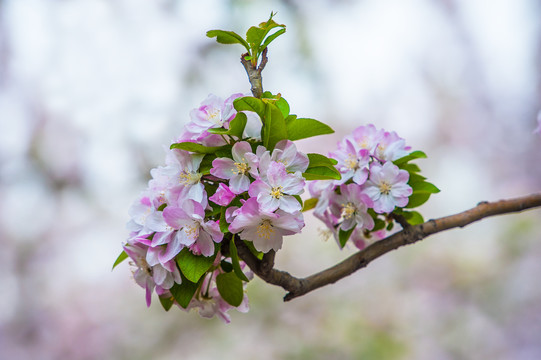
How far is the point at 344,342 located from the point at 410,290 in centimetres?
34

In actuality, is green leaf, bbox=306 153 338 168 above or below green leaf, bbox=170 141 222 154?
below

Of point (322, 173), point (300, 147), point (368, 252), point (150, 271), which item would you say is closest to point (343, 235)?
point (368, 252)

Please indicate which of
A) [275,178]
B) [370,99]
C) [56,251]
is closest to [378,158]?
[275,178]

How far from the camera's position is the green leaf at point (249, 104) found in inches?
20.8

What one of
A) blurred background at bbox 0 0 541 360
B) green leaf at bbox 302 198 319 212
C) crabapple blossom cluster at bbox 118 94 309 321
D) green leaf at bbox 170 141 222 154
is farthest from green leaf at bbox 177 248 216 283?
blurred background at bbox 0 0 541 360

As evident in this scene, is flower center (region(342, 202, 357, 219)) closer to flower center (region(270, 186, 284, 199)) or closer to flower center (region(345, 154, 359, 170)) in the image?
flower center (region(345, 154, 359, 170))

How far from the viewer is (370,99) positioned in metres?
2.23

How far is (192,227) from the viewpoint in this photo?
521 mm

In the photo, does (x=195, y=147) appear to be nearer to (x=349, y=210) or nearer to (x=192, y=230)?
(x=192, y=230)

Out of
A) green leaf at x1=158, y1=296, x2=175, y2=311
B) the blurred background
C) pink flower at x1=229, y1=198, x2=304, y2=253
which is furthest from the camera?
the blurred background

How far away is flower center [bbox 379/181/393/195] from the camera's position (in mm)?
620

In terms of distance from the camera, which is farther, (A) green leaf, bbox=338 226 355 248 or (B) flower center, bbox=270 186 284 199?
(A) green leaf, bbox=338 226 355 248

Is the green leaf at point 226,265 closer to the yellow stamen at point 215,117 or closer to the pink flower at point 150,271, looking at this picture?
the pink flower at point 150,271

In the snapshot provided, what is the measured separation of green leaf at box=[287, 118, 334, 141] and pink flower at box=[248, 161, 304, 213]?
0.07m
